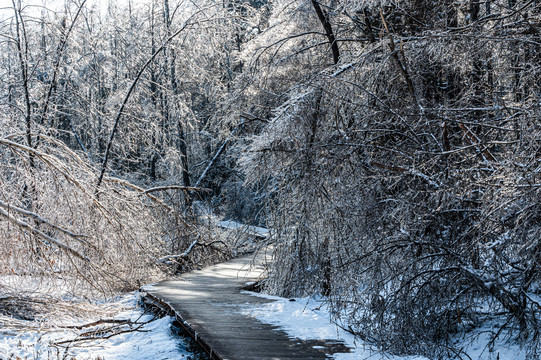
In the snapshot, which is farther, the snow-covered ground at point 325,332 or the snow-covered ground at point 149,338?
the snow-covered ground at point 149,338

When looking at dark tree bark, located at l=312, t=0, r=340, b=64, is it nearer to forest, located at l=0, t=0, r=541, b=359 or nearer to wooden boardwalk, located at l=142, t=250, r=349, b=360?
forest, located at l=0, t=0, r=541, b=359

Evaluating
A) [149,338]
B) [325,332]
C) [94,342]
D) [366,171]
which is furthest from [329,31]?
[94,342]

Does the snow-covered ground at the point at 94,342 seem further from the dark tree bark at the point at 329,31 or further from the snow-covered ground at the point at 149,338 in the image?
the dark tree bark at the point at 329,31

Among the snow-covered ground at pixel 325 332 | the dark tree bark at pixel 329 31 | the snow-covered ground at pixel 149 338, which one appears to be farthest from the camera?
the dark tree bark at pixel 329 31

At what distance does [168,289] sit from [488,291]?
5.77 m

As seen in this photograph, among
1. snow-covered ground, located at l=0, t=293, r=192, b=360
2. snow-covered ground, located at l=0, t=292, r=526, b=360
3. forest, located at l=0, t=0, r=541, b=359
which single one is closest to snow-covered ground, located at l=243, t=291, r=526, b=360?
snow-covered ground, located at l=0, t=292, r=526, b=360

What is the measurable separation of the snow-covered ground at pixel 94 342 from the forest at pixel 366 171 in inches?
24.0

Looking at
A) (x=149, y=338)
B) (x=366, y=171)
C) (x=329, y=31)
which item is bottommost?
(x=149, y=338)

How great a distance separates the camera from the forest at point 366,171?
4.66 m

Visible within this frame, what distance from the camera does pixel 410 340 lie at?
186 inches

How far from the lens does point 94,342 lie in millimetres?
6582

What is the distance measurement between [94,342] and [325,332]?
10.3ft

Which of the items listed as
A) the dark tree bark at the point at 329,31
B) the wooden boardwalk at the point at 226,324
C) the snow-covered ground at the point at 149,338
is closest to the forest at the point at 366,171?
the dark tree bark at the point at 329,31

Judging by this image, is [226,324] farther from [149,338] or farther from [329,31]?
[329,31]
